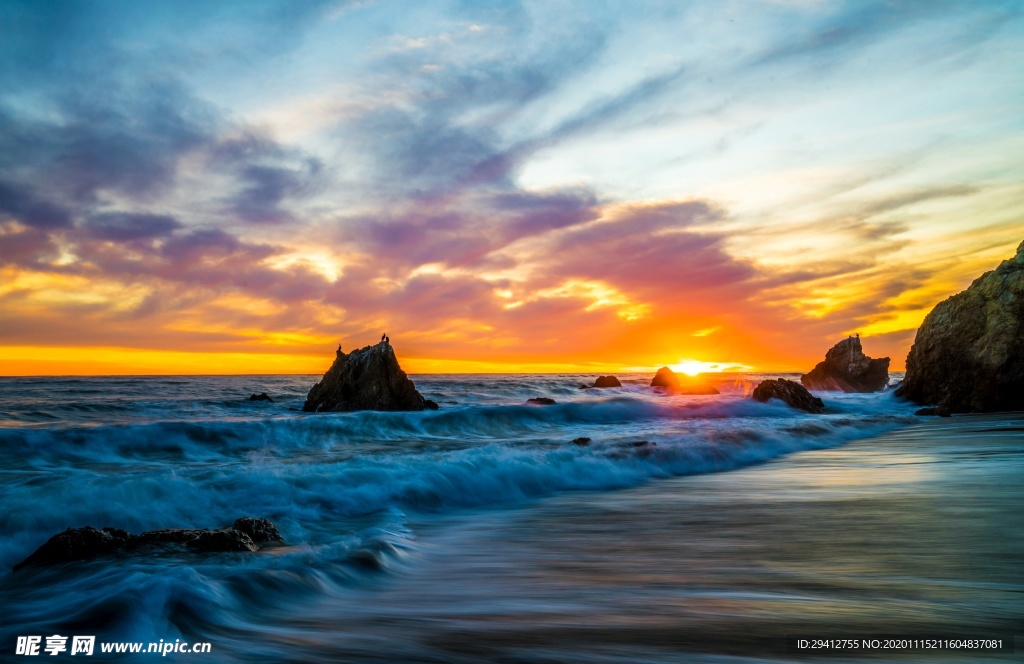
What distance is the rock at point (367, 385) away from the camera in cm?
2675

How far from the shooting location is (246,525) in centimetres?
646

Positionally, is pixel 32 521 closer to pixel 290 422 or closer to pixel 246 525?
pixel 246 525

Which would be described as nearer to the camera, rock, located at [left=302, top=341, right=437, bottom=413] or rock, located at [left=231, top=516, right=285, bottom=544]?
rock, located at [left=231, top=516, right=285, bottom=544]

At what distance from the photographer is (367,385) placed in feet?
88.0

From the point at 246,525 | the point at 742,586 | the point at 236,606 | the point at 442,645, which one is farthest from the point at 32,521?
the point at 742,586

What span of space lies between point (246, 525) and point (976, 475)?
34.2 feet

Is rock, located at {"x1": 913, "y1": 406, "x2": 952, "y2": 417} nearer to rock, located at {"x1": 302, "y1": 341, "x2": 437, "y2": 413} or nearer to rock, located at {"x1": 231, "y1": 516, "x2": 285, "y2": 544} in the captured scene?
rock, located at {"x1": 302, "y1": 341, "x2": 437, "y2": 413}

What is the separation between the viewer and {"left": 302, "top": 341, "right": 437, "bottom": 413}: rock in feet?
87.8

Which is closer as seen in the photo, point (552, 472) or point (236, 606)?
point (236, 606)

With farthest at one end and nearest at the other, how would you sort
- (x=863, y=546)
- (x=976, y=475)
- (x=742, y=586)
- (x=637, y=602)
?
(x=976, y=475), (x=863, y=546), (x=742, y=586), (x=637, y=602)

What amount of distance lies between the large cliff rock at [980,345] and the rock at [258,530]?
2484 centimetres

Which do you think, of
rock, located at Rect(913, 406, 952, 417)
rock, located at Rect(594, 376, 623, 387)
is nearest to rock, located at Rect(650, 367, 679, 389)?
rock, located at Rect(594, 376, 623, 387)

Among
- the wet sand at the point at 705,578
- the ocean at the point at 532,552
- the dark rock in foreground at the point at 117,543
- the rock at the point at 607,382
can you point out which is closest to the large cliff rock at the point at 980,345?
the ocean at the point at 532,552

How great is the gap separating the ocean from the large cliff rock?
10088 mm
